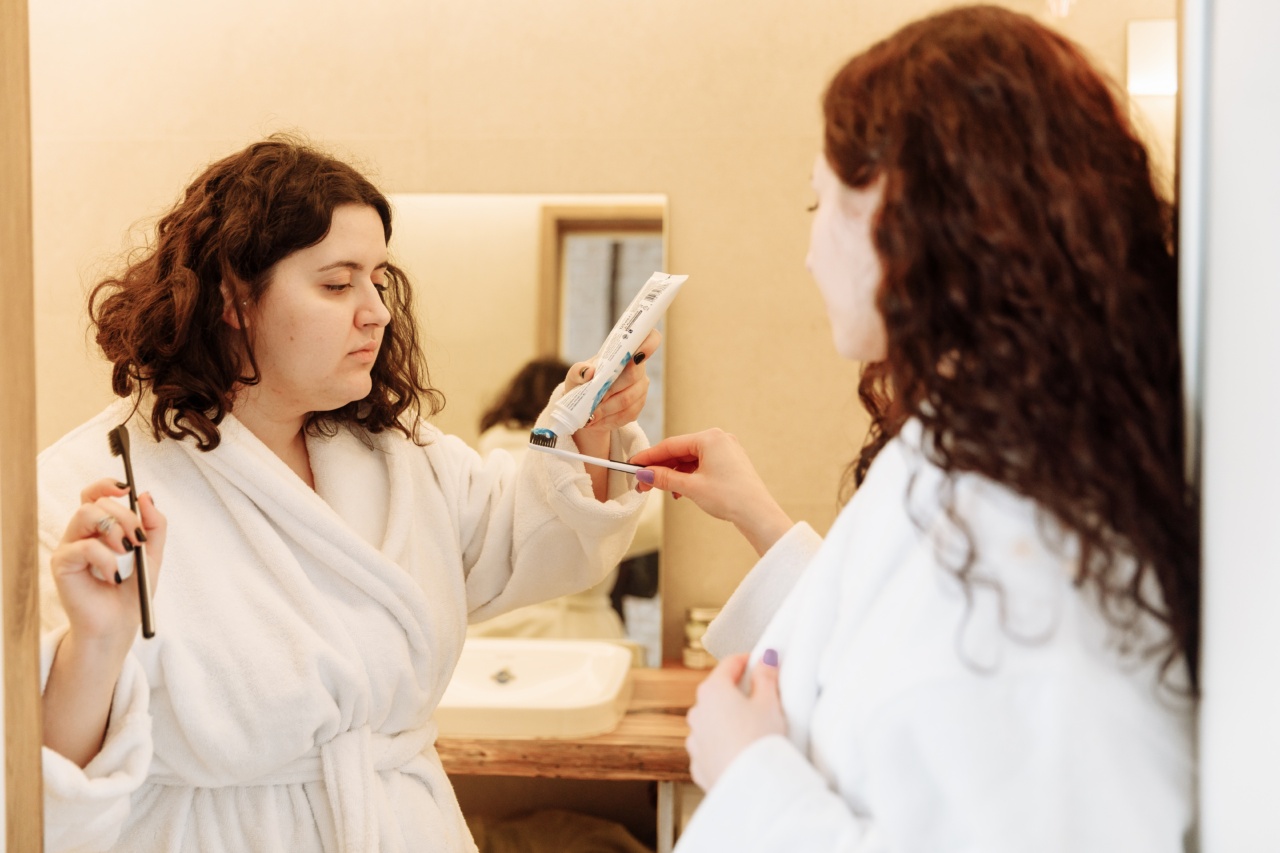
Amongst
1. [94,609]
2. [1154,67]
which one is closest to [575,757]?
[94,609]

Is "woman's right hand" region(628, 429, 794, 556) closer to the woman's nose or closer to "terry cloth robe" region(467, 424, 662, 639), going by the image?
the woman's nose

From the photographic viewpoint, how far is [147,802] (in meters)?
0.98

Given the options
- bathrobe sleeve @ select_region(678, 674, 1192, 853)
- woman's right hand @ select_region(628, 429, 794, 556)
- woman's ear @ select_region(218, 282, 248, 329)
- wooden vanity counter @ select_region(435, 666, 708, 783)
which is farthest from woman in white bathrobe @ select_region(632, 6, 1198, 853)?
wooden vanity counter @ select_region(435, 666, 708, 783)

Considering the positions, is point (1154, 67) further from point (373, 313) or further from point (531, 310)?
point (373, 313)

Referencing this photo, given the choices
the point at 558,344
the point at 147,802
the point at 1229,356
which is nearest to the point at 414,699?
the point at 147,802

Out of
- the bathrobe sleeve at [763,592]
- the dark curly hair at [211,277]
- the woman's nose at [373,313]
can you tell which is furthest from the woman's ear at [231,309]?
the bathrobe sleeve at [763,592]

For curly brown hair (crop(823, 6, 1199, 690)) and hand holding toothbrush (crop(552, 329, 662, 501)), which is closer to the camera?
curly brown hair (crop(823, 6, 1199, 690))

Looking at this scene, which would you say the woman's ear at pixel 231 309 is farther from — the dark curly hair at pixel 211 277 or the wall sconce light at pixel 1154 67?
the wall sconce light at pixel 1154 67

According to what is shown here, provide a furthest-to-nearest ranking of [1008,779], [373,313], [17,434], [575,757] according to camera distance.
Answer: [575,757]
[373,313]
[17,434]
[1008,779]

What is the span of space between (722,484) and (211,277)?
55 cm

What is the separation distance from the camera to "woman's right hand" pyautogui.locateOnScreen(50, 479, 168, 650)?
2.50 ft

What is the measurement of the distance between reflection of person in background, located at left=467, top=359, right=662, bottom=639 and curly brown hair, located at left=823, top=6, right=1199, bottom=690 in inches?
53.7

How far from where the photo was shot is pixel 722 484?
42.8 inches

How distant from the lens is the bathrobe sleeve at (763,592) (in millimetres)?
958
